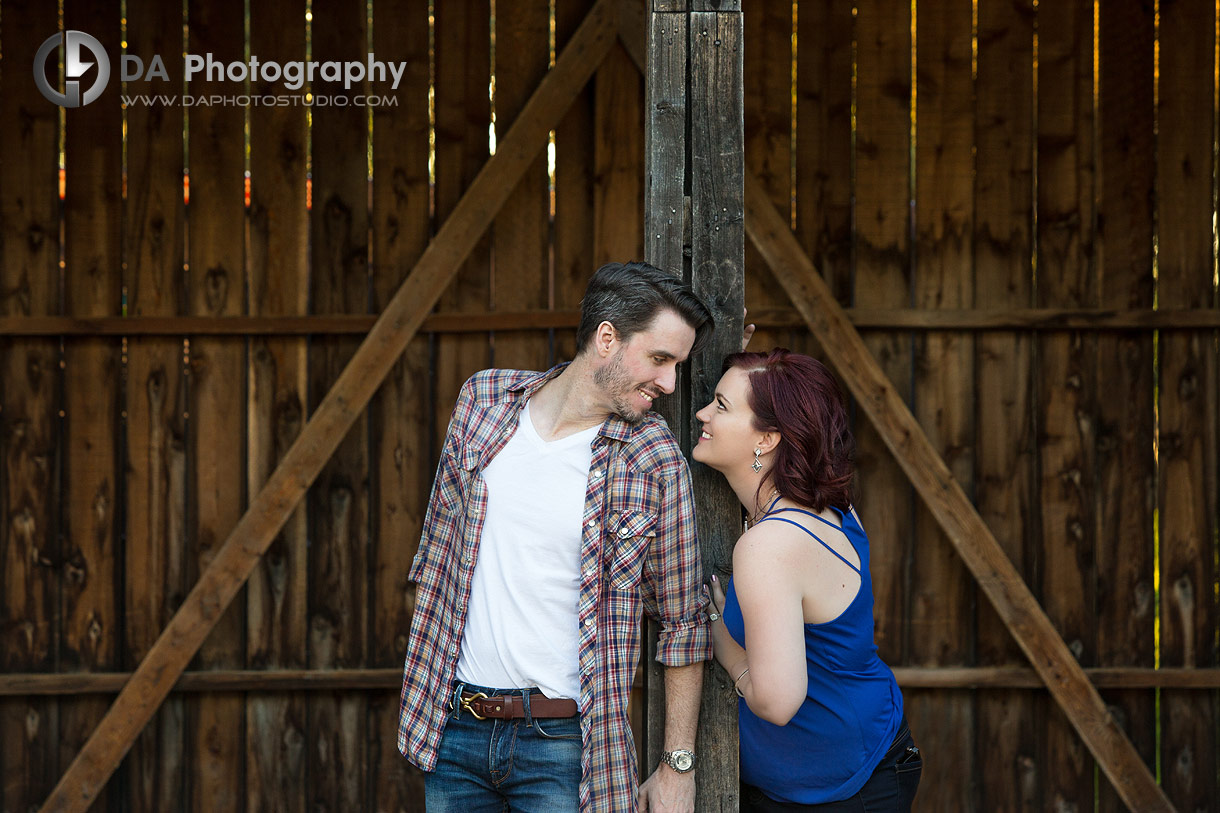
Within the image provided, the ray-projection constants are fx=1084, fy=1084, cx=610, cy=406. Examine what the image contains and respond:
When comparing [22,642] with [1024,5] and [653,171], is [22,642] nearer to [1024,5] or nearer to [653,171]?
[653,171]

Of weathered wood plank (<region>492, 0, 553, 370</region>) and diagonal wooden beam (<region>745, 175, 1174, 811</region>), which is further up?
weathered wood plank (<region>492, 0, 553, 370</region>)

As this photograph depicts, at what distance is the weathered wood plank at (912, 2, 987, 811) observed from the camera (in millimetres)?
4316

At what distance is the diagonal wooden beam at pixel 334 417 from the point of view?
4105 mm

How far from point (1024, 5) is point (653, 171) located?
2822 millimetres

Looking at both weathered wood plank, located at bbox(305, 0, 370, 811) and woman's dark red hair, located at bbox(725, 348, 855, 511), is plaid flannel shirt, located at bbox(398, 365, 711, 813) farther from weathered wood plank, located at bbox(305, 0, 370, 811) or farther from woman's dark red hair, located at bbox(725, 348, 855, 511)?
weathered wood plank, located at bbox(305, 0, 370, 811)

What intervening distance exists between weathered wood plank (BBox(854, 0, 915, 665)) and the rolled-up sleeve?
232cm

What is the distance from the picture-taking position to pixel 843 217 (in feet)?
14.2

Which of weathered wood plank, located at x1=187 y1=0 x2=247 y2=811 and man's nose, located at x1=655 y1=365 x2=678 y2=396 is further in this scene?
weathered wood plank, located at x1=187 y1=0 x2=247 y2=811

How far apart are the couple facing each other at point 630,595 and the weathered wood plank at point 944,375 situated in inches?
86.8

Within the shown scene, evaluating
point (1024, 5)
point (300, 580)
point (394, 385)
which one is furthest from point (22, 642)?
point (1024, 5)

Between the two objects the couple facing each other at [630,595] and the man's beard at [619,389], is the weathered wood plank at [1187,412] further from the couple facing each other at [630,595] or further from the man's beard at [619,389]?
the man's beard at [619,389]

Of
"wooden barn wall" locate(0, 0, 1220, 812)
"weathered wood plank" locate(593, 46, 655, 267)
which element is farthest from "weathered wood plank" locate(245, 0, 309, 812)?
"weathered wood plank" locate(593, 46, 655, 267)

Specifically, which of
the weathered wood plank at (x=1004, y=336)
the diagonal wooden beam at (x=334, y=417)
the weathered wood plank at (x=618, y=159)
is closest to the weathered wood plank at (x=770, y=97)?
the weathered wood plank at (x=618, y=159)
